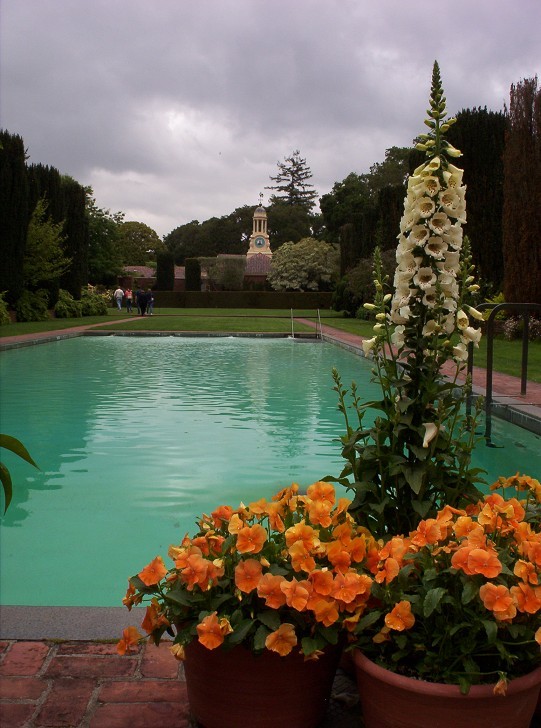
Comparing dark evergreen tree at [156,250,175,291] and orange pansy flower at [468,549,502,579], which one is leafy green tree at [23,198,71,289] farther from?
orange pansy flower at [468,549,502,579]

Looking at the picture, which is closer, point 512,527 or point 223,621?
point 223,621

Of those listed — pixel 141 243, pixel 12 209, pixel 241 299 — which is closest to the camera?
pixel 12 209

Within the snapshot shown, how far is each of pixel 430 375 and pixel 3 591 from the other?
107 inches

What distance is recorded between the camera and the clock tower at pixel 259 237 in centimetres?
6550

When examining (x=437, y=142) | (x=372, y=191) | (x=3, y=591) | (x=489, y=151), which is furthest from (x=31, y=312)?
(x=372, y=191)

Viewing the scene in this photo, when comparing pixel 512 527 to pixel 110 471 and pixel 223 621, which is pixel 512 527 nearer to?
pixel 223 621

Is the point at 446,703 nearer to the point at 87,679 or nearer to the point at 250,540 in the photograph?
the point at 250,540

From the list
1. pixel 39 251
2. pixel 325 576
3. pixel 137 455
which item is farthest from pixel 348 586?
pixel 39 251

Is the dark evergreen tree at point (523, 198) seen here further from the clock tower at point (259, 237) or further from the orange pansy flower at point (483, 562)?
the clock tower at point (259, 237)

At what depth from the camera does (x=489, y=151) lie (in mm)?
19594

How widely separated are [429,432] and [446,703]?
2.49 feet

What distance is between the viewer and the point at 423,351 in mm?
2168

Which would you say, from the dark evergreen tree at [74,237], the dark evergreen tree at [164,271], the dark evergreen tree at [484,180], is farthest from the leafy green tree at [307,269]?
the dark evergreen tree at [484,180]

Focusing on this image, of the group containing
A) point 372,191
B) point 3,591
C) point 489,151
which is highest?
→ point 372,191
